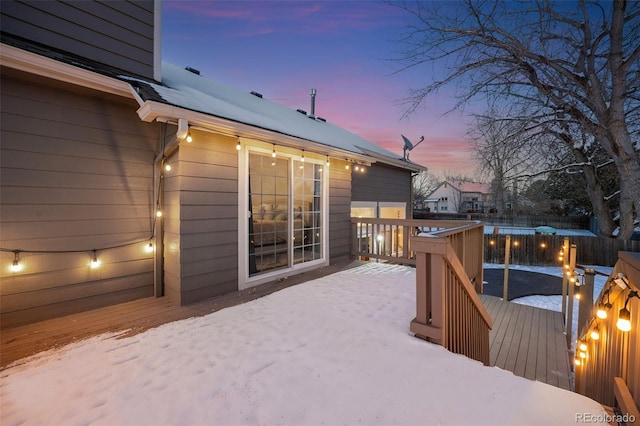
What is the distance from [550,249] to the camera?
38.1 feet

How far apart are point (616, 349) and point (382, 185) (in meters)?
6.09

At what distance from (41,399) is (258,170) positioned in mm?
3140

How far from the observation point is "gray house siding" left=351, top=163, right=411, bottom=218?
22.8 feet

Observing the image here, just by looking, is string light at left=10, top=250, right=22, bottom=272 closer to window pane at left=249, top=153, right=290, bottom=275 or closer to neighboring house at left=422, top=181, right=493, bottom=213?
window pane at left=249, top=153, right=290, bottom=275

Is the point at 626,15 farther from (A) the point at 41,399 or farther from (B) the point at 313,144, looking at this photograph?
(A) the point at 41,399

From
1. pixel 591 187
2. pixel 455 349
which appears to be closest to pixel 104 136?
pixel 455 349

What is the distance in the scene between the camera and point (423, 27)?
412cm

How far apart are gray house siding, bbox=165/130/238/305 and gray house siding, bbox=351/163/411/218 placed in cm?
367

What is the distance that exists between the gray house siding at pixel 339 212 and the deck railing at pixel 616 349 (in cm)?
368

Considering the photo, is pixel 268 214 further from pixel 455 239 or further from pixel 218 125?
pixel 455 239

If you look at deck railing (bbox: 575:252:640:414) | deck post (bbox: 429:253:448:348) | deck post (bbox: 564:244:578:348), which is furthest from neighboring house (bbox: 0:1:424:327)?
deck post (bbox: 564:244:578:348)

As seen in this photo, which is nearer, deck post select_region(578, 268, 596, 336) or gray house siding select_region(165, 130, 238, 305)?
gray house siding select_region(165, 130, 238, 305)
